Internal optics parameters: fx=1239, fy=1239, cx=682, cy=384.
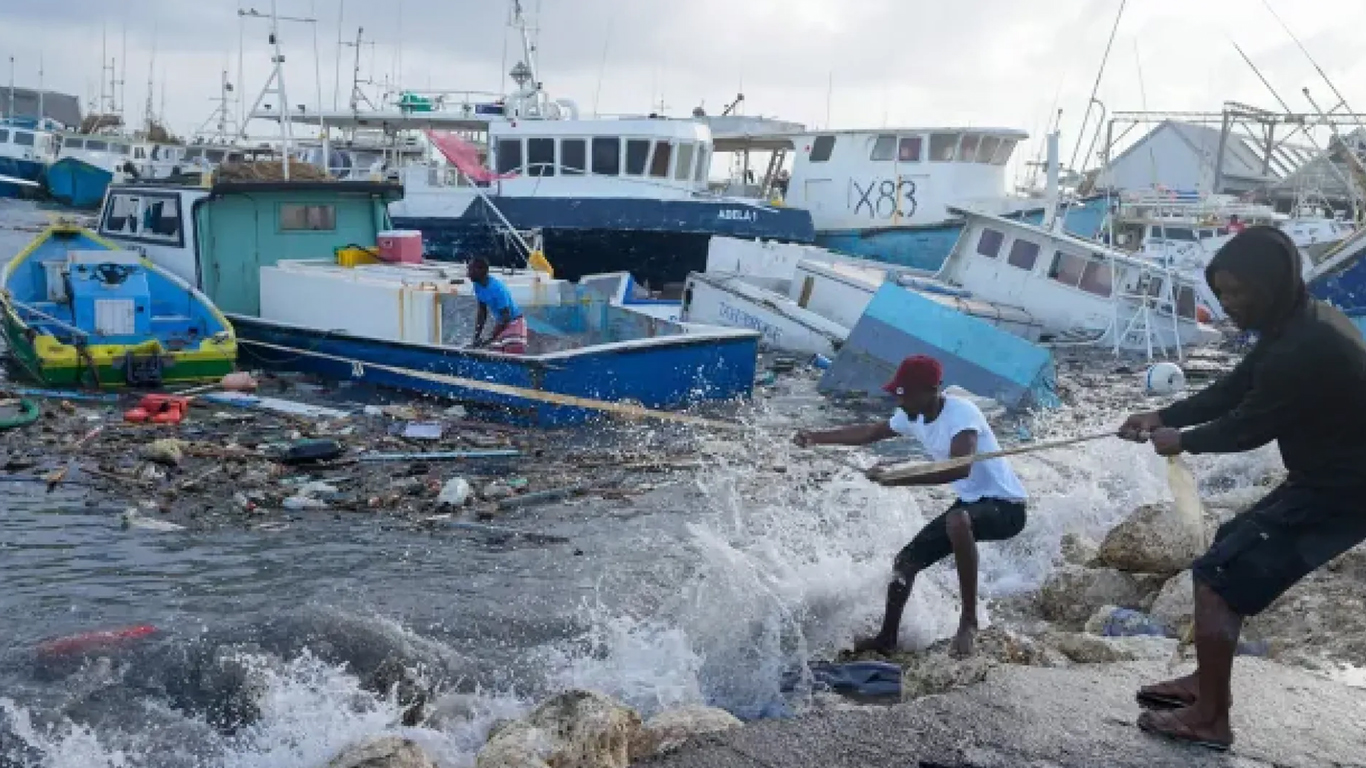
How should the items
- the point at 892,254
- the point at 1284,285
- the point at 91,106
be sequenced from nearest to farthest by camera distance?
the point at 1284,285 < the point at 892,254 < the point at 91,106

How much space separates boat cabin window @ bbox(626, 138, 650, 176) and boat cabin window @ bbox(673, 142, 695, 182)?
0.67 metres

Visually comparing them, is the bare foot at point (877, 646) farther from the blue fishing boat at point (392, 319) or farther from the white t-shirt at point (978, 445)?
the blue fishing boat at point (392, 319)

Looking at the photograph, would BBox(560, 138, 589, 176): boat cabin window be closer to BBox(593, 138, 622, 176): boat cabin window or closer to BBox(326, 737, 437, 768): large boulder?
BBox(593, 138, 622, 176): boat cabin window

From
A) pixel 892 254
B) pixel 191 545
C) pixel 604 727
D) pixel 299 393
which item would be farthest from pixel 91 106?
pixel 604 727

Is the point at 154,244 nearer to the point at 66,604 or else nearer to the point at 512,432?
the point at 512,432

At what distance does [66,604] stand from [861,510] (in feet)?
16.7

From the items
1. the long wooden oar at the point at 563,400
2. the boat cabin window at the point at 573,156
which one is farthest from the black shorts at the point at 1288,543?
the boat cabin window at the point at 573,156

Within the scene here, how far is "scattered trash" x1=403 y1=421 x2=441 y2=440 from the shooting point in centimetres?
1130

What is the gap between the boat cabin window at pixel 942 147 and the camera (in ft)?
80.7

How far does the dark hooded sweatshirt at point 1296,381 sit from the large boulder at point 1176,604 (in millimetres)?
2318

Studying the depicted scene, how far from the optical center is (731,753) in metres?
4.16

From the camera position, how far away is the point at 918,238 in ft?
78.1

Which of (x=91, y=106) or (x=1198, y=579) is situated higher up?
(x=91, y=106)

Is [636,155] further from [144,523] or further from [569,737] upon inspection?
[569,737]
